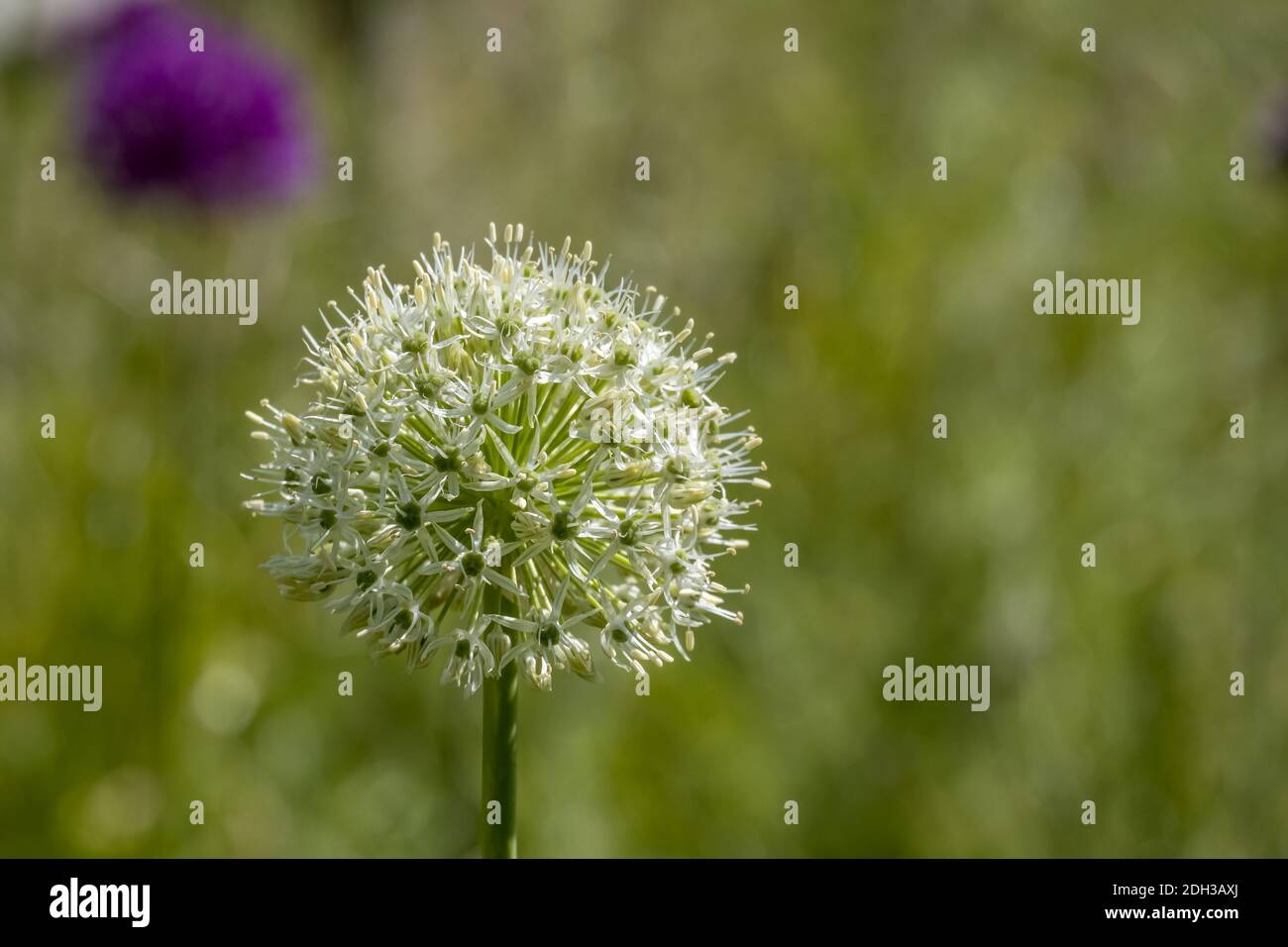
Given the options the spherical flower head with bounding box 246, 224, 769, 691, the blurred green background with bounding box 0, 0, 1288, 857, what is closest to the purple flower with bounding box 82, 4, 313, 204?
the blurred green background with bounding box 0, 0, 1288, 857

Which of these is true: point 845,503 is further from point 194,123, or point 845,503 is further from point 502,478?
point 502,478

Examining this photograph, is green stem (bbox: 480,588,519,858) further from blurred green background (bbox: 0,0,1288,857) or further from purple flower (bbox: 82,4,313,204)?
purple flower (bbox: 82,4,313,204)

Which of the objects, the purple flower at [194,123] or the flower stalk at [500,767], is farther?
the purple flower at [194,123]

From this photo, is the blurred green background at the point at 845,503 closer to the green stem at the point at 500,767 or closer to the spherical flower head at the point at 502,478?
the spherical flower head at the point at 502,478

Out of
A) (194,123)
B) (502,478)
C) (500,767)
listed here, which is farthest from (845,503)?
(500,767)

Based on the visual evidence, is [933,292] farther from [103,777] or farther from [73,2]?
[73,2]

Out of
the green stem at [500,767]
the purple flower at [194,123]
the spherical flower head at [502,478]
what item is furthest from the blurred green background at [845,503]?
the green stem at [500,767]
